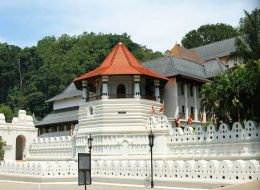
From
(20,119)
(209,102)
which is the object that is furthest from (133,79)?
(20,119)

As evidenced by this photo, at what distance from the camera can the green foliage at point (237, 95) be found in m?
24.5

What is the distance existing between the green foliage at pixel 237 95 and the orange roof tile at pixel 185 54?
2637 centimetres

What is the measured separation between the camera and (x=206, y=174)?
20.4m

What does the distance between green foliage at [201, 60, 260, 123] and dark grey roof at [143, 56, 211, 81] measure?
9073 mm

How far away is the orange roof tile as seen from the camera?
5495 cm

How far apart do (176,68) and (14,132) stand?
17706mm

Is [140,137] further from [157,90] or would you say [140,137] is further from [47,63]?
[47,63]

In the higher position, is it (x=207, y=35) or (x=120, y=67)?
(x=207, y=35)

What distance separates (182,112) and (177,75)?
143 inches

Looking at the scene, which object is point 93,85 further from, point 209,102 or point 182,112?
point 209,102

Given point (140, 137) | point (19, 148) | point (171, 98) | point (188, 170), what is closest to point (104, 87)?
point (140, 137)

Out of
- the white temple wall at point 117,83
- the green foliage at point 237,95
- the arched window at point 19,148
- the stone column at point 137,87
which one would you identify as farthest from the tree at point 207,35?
the green foliage at point 237,95

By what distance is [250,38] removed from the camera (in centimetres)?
2711

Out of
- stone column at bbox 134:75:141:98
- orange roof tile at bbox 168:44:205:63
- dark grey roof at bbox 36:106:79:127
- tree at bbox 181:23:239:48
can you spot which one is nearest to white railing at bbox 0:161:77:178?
stone column at bbox 134:75:141:98
